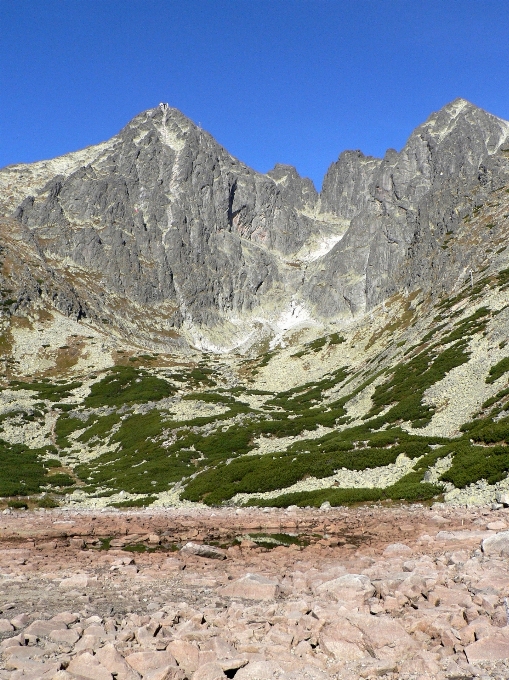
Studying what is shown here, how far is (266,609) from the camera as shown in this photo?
10.8 meters

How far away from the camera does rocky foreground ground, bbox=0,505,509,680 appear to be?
8086 millimetres

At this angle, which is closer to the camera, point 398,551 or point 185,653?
point 185,653

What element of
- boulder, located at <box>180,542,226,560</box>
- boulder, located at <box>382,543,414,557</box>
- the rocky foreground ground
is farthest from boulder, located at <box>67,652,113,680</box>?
boulder, located at <box>382,543,414,557</box>

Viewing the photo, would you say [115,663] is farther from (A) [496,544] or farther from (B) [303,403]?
(B) [303,403]

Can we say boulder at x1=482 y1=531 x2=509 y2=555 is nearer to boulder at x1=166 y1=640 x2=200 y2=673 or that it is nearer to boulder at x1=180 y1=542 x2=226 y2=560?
boulder at x1=180 y1=542 x2=226 y2=560

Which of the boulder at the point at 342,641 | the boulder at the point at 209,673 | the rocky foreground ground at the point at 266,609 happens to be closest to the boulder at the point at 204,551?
the rocky foreground ground at the point at 266,609

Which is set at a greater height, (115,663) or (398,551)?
(115,663)

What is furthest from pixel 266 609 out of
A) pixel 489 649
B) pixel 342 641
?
pixel 489 649

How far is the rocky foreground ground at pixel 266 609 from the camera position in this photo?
26.5 ft

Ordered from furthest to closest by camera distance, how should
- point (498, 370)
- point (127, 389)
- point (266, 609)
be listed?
point (127, 389)
point (498, 370)
point (266, 609)

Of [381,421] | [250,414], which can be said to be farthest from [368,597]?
[250,414]

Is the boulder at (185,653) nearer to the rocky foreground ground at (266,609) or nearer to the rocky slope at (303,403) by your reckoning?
the rocky foreground ground at (266,609)

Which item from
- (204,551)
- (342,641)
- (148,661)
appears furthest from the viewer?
(204,551)

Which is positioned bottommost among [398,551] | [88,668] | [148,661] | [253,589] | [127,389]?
[398,551]
